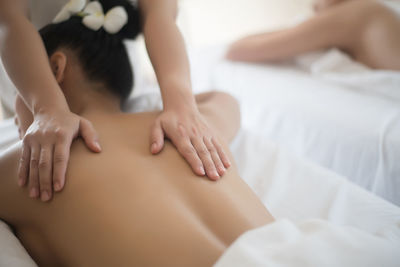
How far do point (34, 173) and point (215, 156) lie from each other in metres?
0.39

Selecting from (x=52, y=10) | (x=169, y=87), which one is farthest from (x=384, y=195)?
(x=52, y=10)

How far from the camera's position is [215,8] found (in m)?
2.68

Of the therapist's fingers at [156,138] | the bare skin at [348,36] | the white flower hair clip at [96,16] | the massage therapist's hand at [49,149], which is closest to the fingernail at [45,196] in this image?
the massage therapist's hand at [49,149]

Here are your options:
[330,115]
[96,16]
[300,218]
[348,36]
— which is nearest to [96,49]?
[96,16]

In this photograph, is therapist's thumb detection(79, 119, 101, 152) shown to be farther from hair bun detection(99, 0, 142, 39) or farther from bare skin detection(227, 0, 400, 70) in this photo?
bare skin detection(227, 0, 400, 70)

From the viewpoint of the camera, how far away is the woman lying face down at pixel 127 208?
1.84 ft

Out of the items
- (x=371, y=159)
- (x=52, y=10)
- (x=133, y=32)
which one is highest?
(x=52, y=10)

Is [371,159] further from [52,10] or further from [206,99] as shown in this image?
[52,10]

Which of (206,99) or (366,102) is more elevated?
(206,99)

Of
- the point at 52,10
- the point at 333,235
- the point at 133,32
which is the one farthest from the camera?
the point at 52,10

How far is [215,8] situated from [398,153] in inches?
80.9

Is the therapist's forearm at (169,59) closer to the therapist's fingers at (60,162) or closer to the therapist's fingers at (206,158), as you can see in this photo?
the therapist's fingers at (206,158)

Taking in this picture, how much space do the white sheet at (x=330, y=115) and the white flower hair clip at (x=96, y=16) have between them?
69cm

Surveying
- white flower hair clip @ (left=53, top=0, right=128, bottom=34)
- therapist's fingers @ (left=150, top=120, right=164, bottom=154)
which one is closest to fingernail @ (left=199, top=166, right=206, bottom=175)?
therapist's fingers @ (left=150, top=120, right=164, bottom=154)
